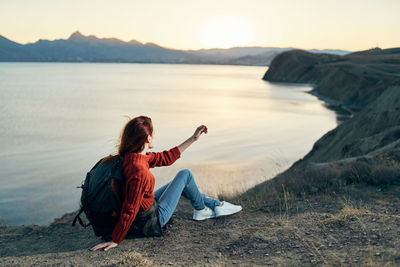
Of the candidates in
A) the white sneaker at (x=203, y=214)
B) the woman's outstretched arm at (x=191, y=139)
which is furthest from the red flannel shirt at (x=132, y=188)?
the white sneaker at (x=203, y=214)

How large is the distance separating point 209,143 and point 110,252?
14804mm

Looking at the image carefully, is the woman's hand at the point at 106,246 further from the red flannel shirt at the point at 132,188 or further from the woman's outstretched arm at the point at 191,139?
the woman's outstretched arm at the point at 191,139

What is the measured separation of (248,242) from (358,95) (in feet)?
109

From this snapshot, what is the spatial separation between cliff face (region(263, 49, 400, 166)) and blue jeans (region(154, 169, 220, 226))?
477 centimetres

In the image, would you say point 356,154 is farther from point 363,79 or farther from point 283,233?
point 363,79

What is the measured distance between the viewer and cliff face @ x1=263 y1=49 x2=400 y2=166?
11.1m

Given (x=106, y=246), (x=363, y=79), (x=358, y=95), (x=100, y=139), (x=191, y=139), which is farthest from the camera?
(x=363, y=79)

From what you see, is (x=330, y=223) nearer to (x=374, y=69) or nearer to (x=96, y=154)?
(x=96, y=154)

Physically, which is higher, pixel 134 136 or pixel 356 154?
pixel 134 136

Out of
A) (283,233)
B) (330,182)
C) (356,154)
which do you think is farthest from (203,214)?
(356,154)

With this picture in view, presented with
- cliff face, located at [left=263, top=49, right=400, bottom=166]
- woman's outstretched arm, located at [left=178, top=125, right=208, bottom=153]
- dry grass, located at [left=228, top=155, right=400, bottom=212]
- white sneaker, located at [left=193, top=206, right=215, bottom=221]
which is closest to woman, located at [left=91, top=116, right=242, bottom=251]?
woman's outstretched arm, located at [left=178, top=125, right=208, bottom=153]

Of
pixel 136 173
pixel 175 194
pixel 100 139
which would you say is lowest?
pixel 100 139

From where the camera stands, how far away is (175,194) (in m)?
4.75

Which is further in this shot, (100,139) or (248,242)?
(100,139)
